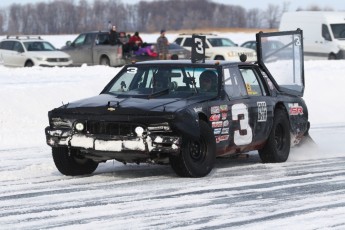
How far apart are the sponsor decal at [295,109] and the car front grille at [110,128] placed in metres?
3.32

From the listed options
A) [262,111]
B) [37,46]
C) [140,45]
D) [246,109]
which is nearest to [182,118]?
[246,109]

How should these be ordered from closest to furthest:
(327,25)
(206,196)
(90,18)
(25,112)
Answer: (206,196) < (25,112) < (327,25) < (90,18)

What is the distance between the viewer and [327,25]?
37.8 metres

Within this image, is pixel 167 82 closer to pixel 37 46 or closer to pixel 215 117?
pixel 215 117

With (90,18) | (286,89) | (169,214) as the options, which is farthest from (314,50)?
(90,18)

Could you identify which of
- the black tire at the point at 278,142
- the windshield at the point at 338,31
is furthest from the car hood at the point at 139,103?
the windshield at the point at 338,31

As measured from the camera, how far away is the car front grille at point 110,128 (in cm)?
997

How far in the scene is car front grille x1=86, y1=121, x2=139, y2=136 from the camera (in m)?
9.97

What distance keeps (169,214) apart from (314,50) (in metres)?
31.0

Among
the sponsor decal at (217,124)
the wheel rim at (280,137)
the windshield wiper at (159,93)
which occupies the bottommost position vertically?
the wheel rim at (280,137)

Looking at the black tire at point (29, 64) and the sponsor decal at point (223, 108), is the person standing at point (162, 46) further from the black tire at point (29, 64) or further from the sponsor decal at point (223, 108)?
the sponsor decal at point (223, 108)

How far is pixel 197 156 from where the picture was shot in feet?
34.0

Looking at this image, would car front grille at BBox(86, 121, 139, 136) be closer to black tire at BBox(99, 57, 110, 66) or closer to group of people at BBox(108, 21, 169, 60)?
group of people at BBox(108, 21, 169, 60)

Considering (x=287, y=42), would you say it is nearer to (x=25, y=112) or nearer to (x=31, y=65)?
(x=25, y=112)
